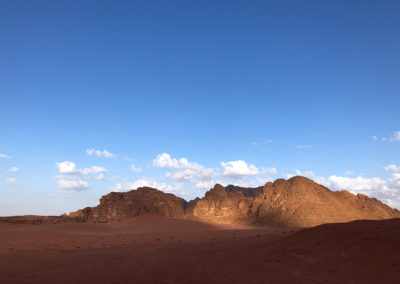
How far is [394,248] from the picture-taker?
27.0ft

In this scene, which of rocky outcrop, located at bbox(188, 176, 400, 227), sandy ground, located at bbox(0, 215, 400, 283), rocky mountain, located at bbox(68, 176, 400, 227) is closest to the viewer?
sandy ground, located at bbox(0, 215, 400, 283)

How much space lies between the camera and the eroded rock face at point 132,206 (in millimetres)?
45969

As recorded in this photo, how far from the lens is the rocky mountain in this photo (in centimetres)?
3966

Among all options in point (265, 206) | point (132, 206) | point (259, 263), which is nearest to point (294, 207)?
point (265, 206)

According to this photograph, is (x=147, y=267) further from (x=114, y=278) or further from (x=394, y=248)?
(x=394, y=248)

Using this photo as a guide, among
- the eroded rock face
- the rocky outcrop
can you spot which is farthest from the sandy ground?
the eroded rock face

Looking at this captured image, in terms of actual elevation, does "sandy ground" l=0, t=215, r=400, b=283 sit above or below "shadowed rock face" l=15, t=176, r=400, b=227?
below

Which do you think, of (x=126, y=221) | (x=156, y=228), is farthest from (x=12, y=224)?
(x=156, y=228)

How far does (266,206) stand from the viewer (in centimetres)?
4397

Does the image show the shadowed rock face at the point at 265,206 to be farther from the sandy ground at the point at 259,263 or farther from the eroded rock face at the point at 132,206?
the sandy ground at the point at 259,263

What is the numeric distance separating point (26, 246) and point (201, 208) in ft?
110

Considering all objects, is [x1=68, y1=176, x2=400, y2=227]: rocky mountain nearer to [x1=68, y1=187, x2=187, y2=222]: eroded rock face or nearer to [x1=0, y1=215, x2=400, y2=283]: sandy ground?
[x1=68, y1=187, x2=187, y2=222]: eroded rock face

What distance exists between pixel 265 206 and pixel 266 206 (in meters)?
0.22

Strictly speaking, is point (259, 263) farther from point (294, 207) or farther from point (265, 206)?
point (265, 206)
